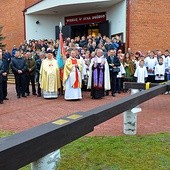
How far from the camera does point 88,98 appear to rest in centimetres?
1316

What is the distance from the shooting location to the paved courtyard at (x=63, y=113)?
25.3 ft

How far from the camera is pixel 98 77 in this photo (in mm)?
12930

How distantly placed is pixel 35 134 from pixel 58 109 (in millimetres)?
7506

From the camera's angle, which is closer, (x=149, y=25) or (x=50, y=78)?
(x=50, y=78)

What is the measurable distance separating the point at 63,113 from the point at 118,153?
4120 mm

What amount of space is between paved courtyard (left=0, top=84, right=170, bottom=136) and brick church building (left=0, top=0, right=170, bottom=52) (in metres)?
7.99

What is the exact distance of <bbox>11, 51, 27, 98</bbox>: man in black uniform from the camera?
13156mm

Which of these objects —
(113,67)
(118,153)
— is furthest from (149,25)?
(118,153)

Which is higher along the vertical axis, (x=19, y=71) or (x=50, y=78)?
(x=19, y=71)

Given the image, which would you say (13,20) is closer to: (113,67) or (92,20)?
(92,20)

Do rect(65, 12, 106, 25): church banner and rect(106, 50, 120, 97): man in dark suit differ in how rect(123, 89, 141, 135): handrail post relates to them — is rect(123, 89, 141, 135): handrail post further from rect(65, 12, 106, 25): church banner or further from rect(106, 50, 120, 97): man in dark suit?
rect(65, 12, 106, 25): church banner

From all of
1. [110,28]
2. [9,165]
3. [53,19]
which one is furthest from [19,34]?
[9,165]

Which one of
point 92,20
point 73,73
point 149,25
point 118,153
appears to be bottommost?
point 118,153

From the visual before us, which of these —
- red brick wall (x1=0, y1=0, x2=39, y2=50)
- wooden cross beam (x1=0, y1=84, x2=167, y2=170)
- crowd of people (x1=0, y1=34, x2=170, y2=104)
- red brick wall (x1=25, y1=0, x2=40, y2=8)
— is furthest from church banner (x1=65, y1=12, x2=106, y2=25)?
wooden cross beam (x1=0, y1=84, x2=167, y2=170)
